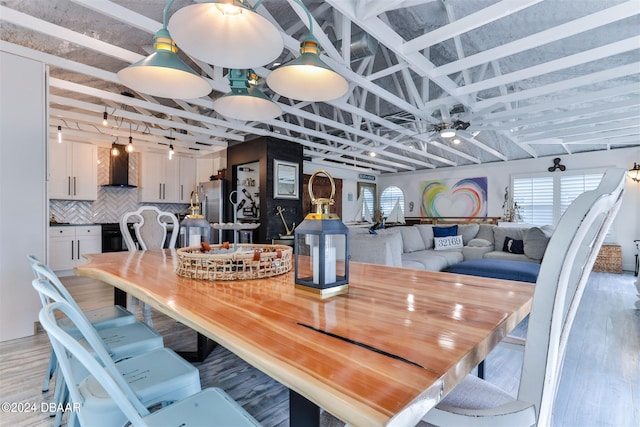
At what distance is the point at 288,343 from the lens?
0.65 m

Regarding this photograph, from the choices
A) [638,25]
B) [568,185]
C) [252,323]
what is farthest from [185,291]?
[568,185]

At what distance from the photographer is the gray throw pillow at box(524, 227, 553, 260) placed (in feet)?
14.3

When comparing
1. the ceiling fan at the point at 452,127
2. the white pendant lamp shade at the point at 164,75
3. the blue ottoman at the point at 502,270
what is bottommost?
the blue ottoman at the point at 502,270

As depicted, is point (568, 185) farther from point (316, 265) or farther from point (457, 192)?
point (316, 265)

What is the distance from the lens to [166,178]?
6.57 meters

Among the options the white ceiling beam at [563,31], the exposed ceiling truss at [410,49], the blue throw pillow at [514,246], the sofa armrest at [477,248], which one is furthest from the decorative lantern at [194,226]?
the blue throw pillow at [514,246]

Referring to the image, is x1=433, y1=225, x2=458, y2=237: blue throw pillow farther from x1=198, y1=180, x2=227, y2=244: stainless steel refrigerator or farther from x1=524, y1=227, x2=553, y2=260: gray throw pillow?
x1=198, y1=180, x2=227, y2=244: stainless steel refrigerator

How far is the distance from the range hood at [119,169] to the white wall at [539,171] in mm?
7676

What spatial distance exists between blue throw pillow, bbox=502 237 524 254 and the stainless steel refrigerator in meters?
5.37

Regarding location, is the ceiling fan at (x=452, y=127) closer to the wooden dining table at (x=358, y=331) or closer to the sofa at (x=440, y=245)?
the sofa at (x=440, y=245)

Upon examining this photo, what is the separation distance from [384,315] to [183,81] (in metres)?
1.65

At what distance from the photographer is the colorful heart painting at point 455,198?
28.0 feet

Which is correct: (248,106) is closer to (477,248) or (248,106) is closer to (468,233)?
(477,248)

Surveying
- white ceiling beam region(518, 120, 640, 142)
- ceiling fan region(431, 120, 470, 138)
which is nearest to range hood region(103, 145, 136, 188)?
ceiling fan region(431, 120, 470, 138)
